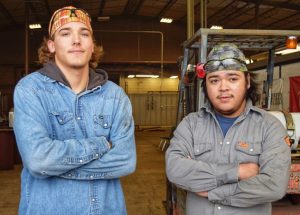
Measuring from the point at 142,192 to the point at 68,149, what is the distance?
5.41 m

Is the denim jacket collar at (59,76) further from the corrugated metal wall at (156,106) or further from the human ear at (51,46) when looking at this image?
the corrugated metal wall at (156,106)

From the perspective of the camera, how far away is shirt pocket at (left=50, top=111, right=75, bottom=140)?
1.94 m

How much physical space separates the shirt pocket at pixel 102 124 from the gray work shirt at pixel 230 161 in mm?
447

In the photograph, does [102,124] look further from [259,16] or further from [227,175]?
[259,16]

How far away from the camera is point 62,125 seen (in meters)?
1.94

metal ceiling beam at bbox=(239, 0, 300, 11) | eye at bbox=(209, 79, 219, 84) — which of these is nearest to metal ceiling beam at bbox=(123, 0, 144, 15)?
metal ceiling beam at bbox=(239, 0, 300, 11)

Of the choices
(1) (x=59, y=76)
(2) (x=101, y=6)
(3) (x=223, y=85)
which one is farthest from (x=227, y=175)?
(2) (x=101, y=6)

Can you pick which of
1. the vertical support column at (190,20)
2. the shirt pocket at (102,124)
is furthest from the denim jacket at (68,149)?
the vertical support column at (190,20)

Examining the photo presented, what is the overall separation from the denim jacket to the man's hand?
583mm

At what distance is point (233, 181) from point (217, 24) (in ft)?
57.2

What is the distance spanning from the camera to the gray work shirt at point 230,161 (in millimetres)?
2016

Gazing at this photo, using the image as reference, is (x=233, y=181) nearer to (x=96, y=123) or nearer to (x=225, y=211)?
(x=225, y=211)

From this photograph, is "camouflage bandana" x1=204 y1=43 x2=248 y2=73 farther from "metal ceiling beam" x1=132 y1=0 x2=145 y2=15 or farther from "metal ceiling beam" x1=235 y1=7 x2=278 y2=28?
"metal ceiling beam" x1=132 y1=0 x2=145 y2=15

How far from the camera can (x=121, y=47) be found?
1941 cm
